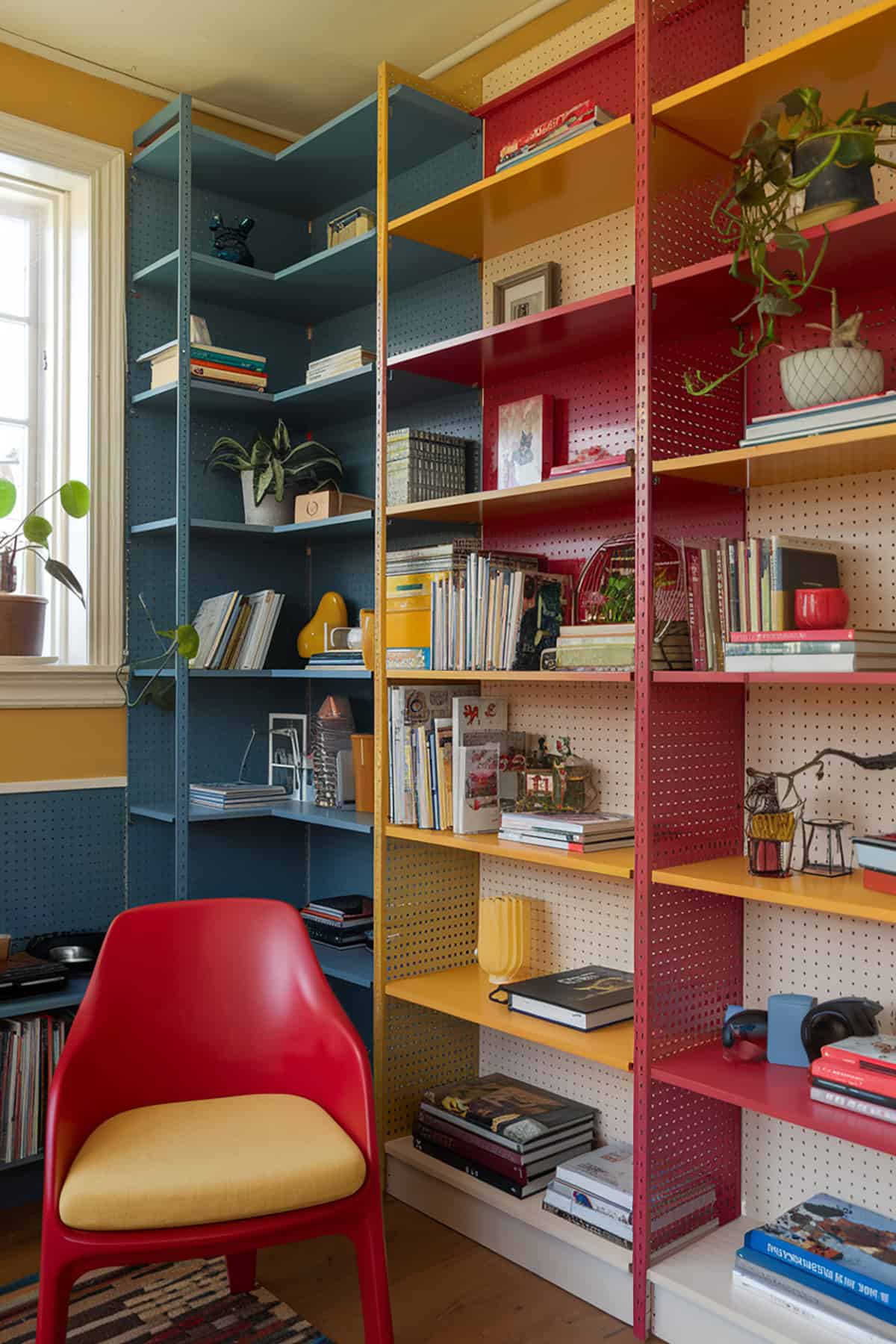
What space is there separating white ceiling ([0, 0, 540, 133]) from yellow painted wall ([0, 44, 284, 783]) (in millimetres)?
69

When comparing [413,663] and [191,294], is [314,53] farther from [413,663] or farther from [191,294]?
[413,663]

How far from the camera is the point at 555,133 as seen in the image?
7.76ft

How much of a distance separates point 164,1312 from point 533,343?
2.17 m

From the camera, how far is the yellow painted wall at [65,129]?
10.1 feet

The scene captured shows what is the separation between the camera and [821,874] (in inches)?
81.5

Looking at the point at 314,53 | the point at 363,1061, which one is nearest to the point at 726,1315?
the point at 363,1061

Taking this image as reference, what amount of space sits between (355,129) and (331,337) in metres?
0.71

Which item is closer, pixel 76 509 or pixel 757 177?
pixel 757 177

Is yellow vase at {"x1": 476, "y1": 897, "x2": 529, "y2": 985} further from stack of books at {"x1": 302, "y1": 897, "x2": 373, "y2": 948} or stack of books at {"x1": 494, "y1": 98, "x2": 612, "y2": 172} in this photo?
stack of books at {"x1": 494, "y1": 98, "x2": 612, "y2": 172}

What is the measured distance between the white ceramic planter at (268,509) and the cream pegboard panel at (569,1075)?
1.57 m

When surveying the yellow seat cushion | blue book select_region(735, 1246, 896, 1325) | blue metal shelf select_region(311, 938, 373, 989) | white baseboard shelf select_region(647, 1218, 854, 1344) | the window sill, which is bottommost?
white baseboard shelf select_region(647, 1218, 854, 1344)

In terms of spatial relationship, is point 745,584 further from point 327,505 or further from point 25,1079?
point 25,1079

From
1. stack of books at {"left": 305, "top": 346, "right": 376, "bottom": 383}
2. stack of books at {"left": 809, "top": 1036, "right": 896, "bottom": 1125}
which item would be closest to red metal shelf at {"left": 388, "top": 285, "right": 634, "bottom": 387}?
stack of books at {"left": 305, "top": 346, "right": 376, "bottom": 383}

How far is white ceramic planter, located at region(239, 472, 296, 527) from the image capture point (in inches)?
130
